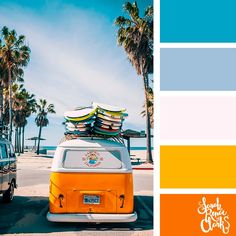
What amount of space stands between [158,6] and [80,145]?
17.8 ft

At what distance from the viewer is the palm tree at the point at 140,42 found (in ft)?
108

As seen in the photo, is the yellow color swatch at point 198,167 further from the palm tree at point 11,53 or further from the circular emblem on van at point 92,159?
the palm tree at point 11,53

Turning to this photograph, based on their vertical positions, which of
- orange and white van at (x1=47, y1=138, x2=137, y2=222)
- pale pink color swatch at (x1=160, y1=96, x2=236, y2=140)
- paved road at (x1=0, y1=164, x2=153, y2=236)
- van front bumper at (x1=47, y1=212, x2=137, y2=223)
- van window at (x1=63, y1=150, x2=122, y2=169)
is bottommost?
paved road at (x1=0, y1=164, x2=153, y2=236)

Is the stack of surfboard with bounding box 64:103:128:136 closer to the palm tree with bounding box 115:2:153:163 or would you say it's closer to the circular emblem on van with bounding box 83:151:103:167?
the circular emblem on van with bounding box 83:151:103:167

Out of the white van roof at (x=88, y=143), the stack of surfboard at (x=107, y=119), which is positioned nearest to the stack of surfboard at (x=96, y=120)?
the stack of surfboard at (x=107, y=119)

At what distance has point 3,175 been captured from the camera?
9.68 m

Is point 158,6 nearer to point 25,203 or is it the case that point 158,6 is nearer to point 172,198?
point 172,198

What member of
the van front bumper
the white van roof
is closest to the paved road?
the van front bumper

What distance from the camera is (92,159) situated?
24.5ft

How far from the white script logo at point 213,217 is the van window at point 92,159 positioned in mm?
5049

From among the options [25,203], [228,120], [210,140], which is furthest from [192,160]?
[25,203]

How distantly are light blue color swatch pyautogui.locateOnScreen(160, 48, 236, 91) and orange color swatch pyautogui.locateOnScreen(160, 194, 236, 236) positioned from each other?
745mm

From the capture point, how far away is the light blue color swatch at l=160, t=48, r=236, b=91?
8.08 ft

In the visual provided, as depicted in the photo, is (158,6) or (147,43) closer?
(158,6)
